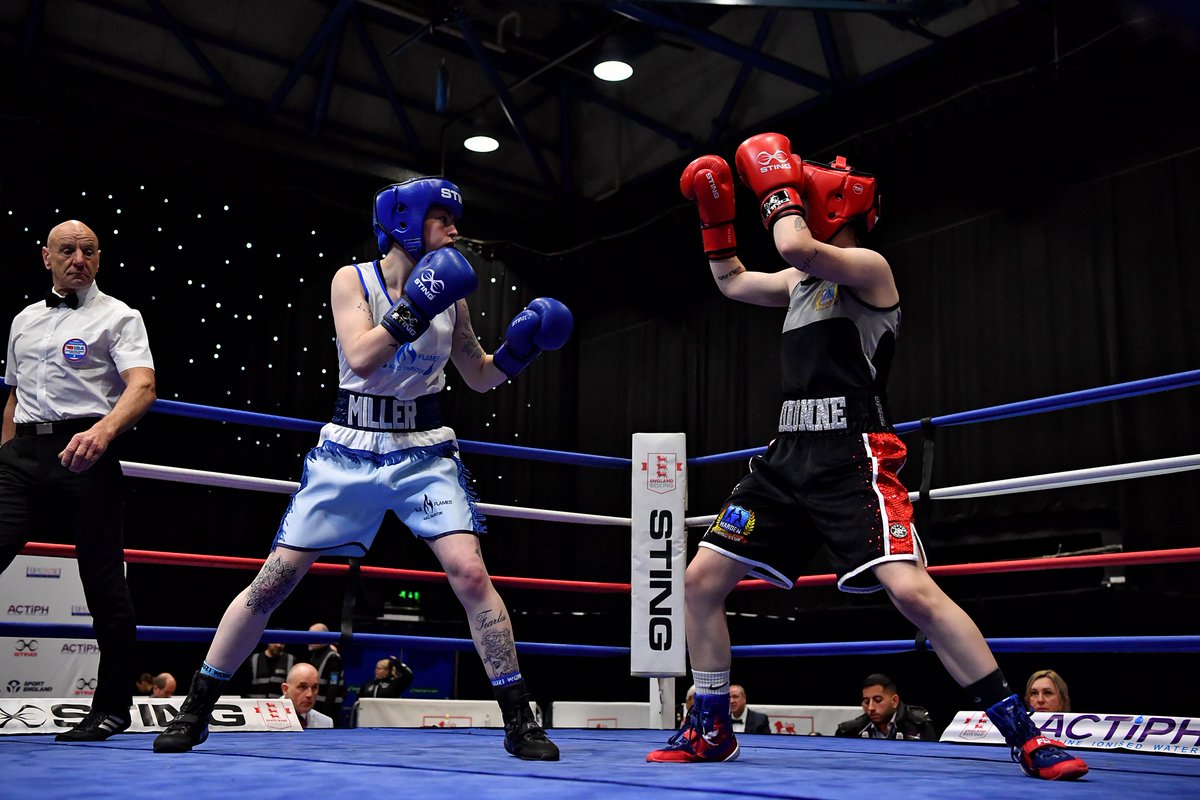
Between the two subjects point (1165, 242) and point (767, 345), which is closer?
point (1165, 242)

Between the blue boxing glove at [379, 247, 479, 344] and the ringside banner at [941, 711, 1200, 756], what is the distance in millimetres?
1441

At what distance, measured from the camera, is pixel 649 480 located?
3668mm

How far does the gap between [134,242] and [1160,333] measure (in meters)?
7.05

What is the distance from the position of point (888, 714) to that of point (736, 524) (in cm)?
330

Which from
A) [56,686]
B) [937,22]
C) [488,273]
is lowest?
[56,686]

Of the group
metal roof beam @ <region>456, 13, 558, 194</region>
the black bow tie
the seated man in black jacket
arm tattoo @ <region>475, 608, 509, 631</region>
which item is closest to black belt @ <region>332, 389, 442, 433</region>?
arm tattoo @ <region>475, 608, 509, 631</region>

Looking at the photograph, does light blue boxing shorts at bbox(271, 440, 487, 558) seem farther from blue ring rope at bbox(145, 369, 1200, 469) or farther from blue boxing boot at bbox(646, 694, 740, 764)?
blue boxing boot at bbox(646, 694, 740, 764)

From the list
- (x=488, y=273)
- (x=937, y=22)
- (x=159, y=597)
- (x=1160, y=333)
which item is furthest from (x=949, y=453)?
(x=159, y=597)

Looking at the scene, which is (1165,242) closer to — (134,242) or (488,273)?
(488,273)

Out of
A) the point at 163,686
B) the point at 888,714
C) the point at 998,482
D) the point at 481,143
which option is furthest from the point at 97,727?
the point at 481,143

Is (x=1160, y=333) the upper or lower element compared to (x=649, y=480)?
upper

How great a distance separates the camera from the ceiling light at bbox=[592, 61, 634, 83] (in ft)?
25.9

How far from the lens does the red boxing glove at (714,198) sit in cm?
252

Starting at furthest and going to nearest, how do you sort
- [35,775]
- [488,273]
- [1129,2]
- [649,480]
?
1. [488,273]
2. [1129,2]
3. [649,480]
4. [35,775]
